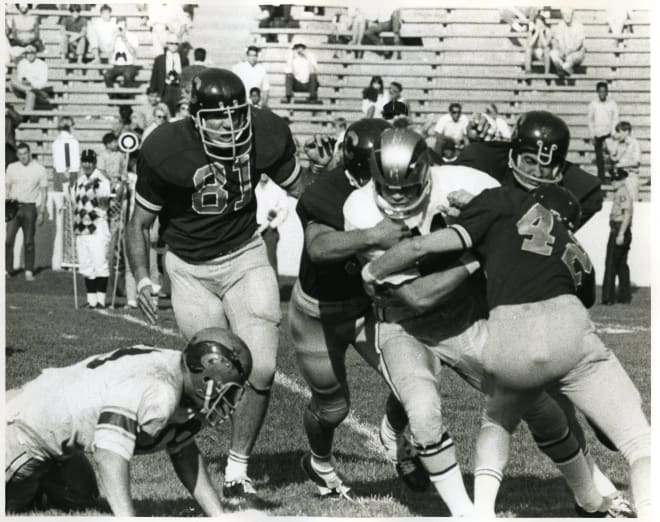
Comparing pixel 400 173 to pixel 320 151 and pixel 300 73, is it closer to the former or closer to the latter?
pixel 320 151

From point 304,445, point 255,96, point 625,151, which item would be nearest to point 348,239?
point 304,445

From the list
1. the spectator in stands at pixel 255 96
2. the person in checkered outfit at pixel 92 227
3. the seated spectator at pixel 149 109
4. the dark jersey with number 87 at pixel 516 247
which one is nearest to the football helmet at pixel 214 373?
the dark jersey with number 87 at pixel 516 247

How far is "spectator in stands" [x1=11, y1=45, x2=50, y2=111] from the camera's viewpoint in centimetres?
1708

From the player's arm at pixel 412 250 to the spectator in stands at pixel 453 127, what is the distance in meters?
10.1

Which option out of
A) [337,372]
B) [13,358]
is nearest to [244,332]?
[337,372]

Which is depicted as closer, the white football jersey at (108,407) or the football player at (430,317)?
the white football jersey at (108,407)

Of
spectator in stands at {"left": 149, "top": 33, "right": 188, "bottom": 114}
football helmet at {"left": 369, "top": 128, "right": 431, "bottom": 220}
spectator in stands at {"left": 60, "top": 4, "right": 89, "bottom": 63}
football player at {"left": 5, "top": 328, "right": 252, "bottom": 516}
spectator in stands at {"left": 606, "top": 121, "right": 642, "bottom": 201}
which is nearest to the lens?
football player at {"left": 5, "top": 328, "right": 252, "bottom": 516}

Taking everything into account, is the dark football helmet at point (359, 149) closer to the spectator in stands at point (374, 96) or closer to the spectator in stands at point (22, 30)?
the spectator in stands at point (374, 96)

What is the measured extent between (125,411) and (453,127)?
11363 mm

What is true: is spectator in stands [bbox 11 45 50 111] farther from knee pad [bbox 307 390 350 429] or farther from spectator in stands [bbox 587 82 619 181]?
knee pad [bbox 307 390 350 429]

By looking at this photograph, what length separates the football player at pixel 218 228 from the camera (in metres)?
5.32

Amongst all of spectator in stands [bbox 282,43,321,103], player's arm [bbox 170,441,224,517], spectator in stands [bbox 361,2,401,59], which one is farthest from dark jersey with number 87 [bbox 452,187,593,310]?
spectator in stands [bbox 361,2,401,59]

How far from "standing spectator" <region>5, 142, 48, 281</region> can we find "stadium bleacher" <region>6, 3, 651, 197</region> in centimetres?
279

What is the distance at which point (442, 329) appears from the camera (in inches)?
184
